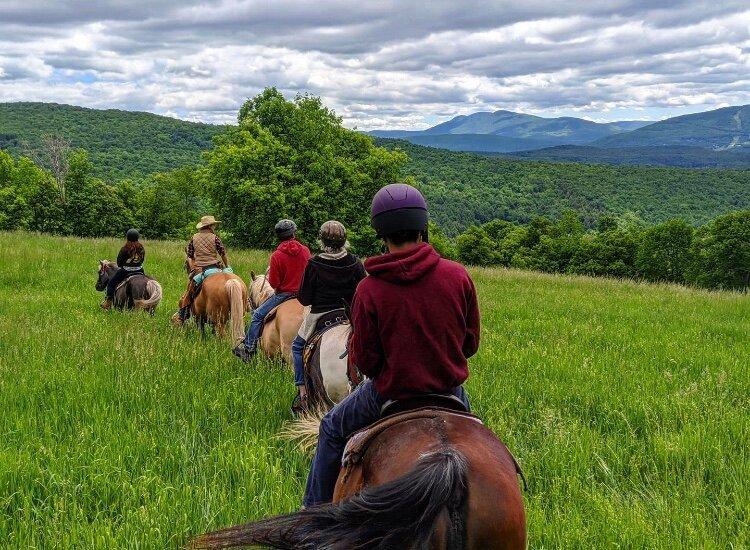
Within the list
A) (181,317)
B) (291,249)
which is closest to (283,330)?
(291,249)

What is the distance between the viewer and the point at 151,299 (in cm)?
1200

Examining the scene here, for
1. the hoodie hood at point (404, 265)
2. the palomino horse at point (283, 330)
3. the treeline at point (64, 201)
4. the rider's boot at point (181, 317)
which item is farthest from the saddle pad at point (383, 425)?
the treeline at point (64, 201)

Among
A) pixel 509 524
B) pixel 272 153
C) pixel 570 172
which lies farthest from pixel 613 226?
pixel 570 172

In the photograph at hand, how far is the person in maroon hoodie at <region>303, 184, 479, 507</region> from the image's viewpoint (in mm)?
2955

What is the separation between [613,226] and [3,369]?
82.5 metres

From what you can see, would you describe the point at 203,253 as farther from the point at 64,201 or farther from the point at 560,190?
the point at 560,190

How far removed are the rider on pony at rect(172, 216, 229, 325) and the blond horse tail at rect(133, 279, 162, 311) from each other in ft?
5.99

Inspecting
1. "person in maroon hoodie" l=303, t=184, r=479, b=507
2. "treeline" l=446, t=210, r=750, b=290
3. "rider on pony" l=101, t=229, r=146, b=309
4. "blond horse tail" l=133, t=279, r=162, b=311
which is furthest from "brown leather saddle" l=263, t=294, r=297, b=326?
"treeline" l=446, t=210, r=750, b=290

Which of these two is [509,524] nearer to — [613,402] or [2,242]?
[613,402]

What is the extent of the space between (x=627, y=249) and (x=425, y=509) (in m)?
71.6

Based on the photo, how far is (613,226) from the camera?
79438 mm

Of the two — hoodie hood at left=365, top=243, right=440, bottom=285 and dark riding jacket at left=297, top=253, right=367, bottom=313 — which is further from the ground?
hoodie hood at left=365, top=243, right=440, bottom=285

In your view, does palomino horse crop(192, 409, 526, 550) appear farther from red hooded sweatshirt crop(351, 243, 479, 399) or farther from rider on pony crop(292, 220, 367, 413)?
rider on pony crop(292, 220, 367, 413)

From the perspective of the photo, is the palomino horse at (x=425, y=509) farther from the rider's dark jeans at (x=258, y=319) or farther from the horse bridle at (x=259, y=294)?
the horse bridle at (x=259, y=294)
